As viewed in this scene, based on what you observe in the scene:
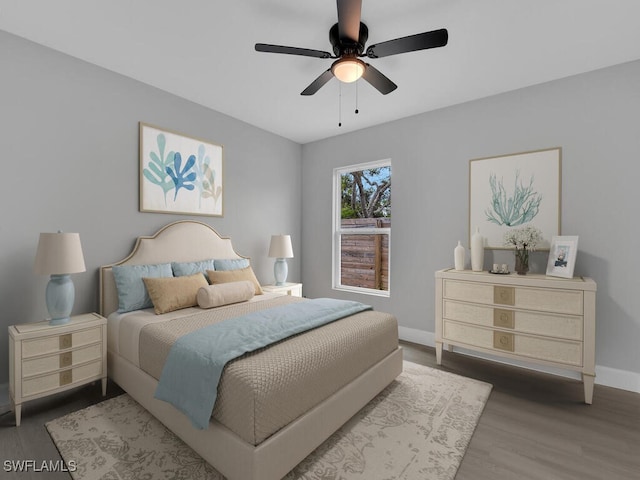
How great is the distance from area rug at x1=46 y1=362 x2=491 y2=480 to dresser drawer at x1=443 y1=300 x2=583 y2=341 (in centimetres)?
64

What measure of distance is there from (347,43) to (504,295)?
237 centimetres

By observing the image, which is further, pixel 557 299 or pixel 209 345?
pixel 557 299

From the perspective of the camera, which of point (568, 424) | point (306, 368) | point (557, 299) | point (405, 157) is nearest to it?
point (306, 368)

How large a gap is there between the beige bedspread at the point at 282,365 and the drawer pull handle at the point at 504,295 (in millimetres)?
963

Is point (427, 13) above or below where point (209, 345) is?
above

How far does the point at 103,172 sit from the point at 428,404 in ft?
10.9

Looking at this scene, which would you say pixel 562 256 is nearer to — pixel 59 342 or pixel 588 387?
pixel 588 387

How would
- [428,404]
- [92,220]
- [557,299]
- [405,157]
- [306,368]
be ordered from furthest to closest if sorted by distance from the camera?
[405,157] → [92,220] → [557,299] → [428,404] → [306,368]

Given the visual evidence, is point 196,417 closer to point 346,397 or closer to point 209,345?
point 209,345

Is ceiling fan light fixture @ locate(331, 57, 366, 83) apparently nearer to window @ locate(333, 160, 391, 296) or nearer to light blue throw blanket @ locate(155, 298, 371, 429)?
light blue throw blanket @ locate(155, 298, 371, 429)

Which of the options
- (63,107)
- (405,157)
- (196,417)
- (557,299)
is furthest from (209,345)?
A: (405,157)

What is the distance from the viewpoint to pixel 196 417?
1.57 m

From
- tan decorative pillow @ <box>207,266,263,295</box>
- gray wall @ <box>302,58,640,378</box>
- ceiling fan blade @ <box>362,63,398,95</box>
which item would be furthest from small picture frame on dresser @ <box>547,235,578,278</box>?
tan decorative pillow @ <box>207,266,263,295</box>

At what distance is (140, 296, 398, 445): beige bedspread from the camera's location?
4.80ft
